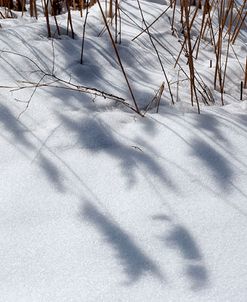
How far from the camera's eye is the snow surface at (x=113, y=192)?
2.89 feet

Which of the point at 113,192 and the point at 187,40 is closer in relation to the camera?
the point at 113,192

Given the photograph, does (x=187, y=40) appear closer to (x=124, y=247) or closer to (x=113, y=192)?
(x=113, y=192)

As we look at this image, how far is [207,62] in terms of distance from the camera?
1916 mm

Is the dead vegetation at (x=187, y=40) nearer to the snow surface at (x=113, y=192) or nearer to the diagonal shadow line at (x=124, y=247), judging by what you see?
the snow surface at (x=113, y=192)

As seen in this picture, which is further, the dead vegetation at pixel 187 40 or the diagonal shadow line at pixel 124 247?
the dead vegetation at pixel 187 40

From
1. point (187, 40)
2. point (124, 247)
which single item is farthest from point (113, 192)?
point (187, 40)

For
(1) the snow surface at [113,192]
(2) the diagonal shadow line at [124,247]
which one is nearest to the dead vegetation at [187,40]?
(1) the snow surface at [113,192]

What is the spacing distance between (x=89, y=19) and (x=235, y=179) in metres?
1.09

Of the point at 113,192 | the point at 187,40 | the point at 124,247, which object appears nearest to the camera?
the point at 124,247

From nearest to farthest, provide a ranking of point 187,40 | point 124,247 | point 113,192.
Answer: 1. point 124,247
2. point 113,192
3. point 187,40

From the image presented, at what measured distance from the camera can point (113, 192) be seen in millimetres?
1098

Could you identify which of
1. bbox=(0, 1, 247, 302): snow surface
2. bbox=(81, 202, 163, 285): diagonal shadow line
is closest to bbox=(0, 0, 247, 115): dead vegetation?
bbox=(0, 1, 247, 302): snow surface

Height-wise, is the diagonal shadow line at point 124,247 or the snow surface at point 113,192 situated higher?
the snow surface at point 113,192

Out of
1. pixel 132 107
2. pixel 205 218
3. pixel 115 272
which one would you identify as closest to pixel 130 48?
pixel 132 107
